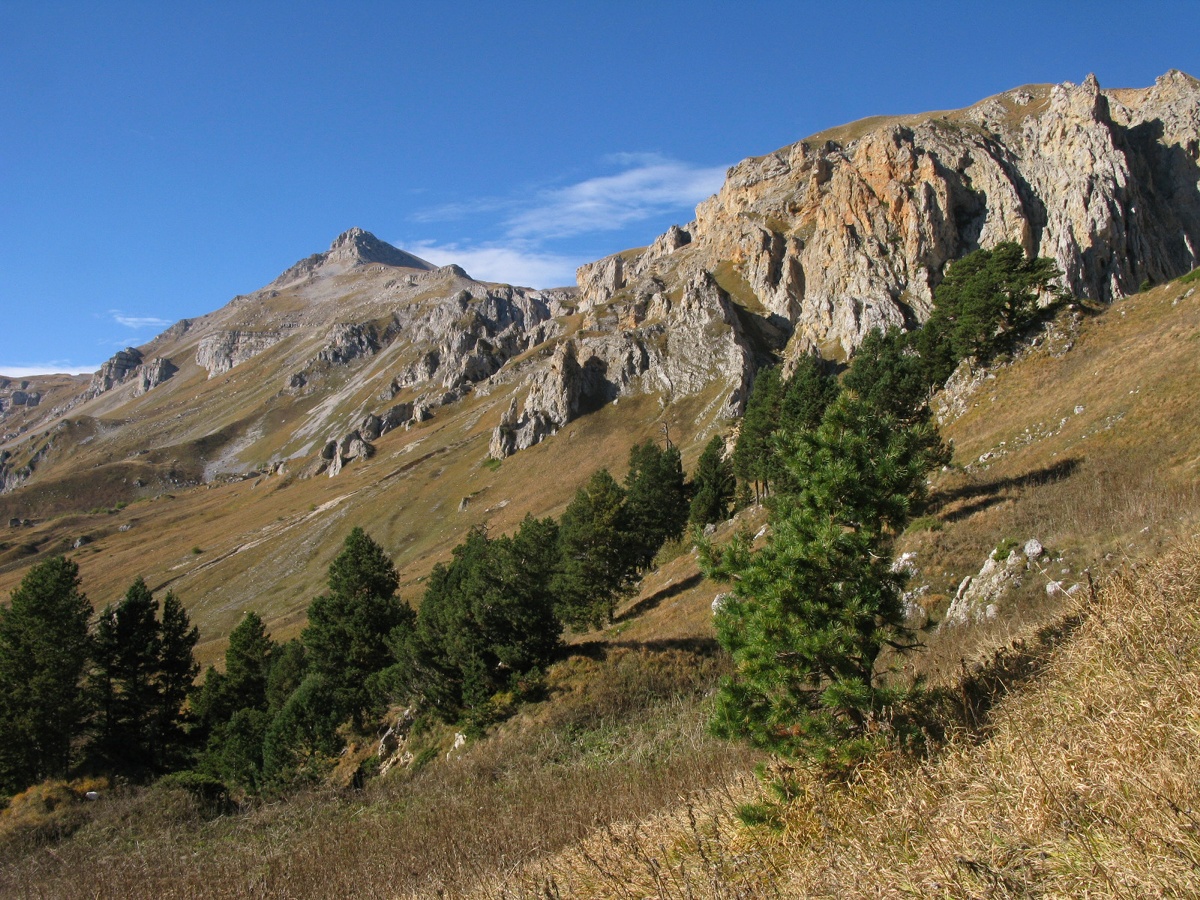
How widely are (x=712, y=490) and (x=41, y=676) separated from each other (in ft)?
148

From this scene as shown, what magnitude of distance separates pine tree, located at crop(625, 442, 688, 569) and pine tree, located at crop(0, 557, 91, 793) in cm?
3714

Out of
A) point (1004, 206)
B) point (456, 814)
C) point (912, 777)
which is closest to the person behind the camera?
A: point (912, 777)

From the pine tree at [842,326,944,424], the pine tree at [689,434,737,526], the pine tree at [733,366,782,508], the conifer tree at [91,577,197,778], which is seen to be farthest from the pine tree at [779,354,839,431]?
the conifer tree at [91,577,197,778]

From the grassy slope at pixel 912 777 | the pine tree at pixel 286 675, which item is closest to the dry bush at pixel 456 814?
the grassy slope at pixel 912 777

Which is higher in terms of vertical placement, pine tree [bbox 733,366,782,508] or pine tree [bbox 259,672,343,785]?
pine tree [bbox 733,366,782,508]

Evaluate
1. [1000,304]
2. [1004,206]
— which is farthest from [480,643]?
[1004,206]

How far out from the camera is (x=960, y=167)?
12625cm

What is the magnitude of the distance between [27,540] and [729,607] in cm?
22879

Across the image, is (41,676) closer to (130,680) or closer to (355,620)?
(130,680)

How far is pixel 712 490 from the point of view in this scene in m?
55.3

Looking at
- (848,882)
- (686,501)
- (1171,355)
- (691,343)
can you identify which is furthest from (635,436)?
(848,882)

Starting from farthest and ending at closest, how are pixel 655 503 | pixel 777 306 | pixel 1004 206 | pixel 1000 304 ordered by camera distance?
pixel 777 306 → pixel 1004 206 → pixel 655 503 → pixel 1000 304

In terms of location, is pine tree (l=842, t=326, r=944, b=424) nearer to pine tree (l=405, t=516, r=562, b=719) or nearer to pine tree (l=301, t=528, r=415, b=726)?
pine tree (l=405, t=516, r=562, b=719)

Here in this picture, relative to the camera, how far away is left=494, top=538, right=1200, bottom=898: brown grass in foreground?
4.57m
